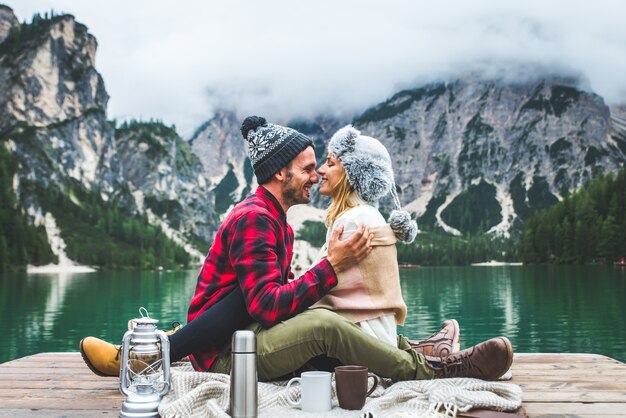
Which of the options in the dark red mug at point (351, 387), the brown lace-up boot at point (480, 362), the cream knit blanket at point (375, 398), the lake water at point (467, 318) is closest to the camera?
the cream knit blanket at point (375, 398)

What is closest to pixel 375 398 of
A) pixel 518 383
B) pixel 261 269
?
pixel 261 269

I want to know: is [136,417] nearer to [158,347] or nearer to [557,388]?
[158,347]

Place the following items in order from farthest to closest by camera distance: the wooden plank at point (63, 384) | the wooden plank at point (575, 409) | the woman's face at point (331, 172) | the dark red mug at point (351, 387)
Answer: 1. the wooden plank at point (63, 384)
2. the woman's face at point (331, 172)
3. the wooden plank at point (575, 409)
4. the dark red mug at point (351, 387)

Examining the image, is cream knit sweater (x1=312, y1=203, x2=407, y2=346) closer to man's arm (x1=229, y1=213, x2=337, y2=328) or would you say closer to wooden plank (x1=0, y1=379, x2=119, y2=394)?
man's arm (x1=229, y1=213, x2=337, y2=328)

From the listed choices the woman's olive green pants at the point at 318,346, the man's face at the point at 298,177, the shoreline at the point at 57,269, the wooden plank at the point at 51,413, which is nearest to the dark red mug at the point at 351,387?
the woman's olive green pants at the point at 318,346

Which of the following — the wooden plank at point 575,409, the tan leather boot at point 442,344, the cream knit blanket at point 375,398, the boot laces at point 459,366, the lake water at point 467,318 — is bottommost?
the lake water at point 467,318

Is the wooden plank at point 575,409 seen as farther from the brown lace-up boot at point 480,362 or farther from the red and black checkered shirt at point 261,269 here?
the red and black checkered shirt at point 261,269

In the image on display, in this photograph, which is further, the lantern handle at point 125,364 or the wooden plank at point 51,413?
the wooden plank at point 51,413

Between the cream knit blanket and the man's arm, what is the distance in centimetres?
61

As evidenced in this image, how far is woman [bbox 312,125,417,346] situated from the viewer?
5527 mm

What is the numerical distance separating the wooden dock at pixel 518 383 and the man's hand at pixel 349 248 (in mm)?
1749

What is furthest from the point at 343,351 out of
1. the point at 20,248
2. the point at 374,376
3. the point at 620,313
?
the point at 20,248

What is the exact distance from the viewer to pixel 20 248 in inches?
5468

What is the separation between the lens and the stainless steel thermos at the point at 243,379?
437cm
